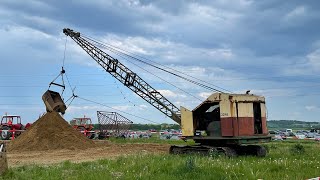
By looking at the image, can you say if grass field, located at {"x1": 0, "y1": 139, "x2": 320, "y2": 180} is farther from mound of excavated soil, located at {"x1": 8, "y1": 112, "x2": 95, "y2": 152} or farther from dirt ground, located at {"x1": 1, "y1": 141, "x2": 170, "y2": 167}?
mound of excavated soil, located at {"x1": 8, "y1": 112, "x2": 95, "y2": 152}

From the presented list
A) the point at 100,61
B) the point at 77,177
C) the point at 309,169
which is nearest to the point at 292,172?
the point at 309,169

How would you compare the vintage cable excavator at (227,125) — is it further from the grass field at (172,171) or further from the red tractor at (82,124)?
the red tractor at (82,124)

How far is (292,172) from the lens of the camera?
464 inches

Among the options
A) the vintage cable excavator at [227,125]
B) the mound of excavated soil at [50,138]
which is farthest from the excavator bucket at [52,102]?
the vintage cable excavator at [227,125]

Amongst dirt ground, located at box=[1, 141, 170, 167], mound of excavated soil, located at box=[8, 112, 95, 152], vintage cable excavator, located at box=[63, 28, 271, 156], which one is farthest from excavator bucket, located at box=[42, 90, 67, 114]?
vintage cable excavator, located at box=[63, 28, 271, 156]

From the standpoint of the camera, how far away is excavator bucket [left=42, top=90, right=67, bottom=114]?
1021 inches

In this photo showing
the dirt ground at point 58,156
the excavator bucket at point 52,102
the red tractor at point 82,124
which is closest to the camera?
the dirt ground at point 58,156

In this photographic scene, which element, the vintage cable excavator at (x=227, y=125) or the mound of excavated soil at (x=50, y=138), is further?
the mound of excavated soil at (x=50, y=138)

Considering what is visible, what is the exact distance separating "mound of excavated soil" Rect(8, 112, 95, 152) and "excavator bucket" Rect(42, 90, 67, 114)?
0.45 meters

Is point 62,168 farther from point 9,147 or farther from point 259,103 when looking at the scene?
point 9,147

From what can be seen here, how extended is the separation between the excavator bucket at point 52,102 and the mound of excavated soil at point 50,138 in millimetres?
453

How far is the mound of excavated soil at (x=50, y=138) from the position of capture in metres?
23.2

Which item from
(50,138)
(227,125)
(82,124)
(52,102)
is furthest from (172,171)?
(82,124)

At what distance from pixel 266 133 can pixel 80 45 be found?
2514cm
